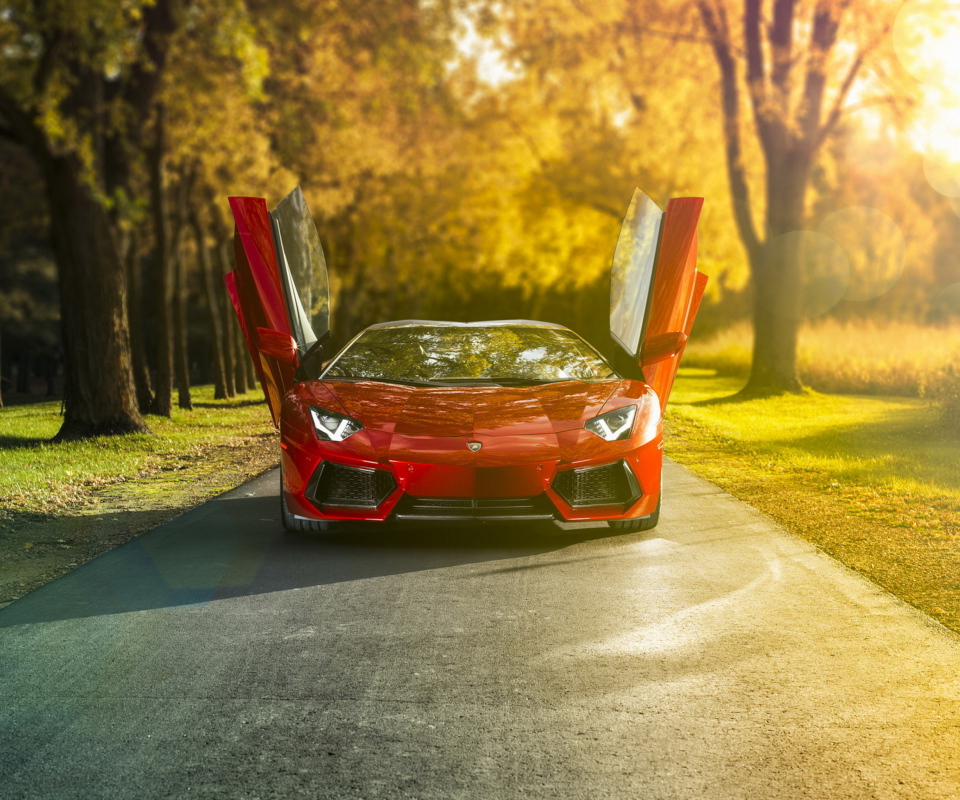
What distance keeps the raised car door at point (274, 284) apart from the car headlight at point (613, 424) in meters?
2.26

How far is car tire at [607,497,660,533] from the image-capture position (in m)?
6.86

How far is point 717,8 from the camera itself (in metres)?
21.2

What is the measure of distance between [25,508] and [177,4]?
9657 millimetres

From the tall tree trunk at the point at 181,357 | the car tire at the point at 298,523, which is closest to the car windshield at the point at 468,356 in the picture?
the car tire at the point at 298,523

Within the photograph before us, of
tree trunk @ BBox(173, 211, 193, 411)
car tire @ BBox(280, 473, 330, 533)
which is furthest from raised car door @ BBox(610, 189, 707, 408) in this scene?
tree trunk @ BBox(173, 211, 193, 411)

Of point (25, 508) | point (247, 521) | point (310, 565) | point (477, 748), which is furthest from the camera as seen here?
point (25, 508)

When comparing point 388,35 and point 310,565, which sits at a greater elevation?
point 388,35

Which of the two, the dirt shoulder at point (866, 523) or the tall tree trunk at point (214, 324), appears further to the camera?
the tall tree trunk at point (214, 324)

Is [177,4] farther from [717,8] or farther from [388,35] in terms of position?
[717,8]

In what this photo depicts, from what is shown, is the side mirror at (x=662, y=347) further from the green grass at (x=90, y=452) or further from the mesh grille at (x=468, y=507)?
the green grass at (x=90, y=452)

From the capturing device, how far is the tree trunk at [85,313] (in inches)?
537

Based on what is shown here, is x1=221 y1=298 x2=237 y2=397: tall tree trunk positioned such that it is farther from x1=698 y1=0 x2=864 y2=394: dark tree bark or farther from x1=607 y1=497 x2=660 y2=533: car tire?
x1=607 y1=497 x2=660 y2=533: car tire

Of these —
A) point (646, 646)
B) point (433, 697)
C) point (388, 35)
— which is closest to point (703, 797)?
point (433, 697)

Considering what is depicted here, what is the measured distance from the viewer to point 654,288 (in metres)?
8.03
